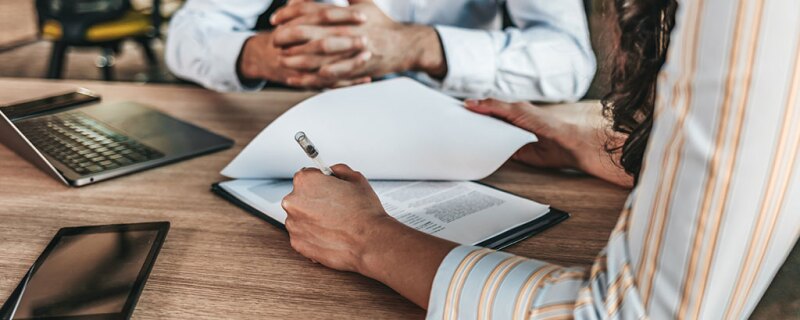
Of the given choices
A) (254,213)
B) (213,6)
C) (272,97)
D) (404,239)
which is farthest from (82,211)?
(213,6)

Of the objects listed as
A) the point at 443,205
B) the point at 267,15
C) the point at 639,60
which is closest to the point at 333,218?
the point at 443,205

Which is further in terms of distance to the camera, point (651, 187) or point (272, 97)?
point (272, 97)

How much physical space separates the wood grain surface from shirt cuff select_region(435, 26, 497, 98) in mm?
414

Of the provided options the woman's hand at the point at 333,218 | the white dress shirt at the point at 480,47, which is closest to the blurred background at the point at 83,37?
the white dress shirt at the point at 480,47

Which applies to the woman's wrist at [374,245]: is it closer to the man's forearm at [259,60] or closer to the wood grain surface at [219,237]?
the wood grain surface at [219,237]

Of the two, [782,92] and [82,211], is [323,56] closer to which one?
[82,211]

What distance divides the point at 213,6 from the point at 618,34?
109cm

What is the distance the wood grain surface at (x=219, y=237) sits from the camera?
0.56 meters

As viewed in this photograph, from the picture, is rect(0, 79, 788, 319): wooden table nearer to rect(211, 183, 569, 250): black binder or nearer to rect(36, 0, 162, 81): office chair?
rect(211, 183, 569, 250): black binder

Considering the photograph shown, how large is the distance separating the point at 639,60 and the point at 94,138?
2.45 ft

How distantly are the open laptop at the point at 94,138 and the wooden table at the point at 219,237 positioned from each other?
0.02 m

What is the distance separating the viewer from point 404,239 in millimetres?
582

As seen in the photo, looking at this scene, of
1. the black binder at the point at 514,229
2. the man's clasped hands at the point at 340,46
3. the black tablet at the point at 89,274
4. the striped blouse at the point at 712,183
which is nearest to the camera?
the striped blouse at the point at 712,183

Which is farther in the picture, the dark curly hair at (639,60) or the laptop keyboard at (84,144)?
the laptop keyboard at (84,144)
